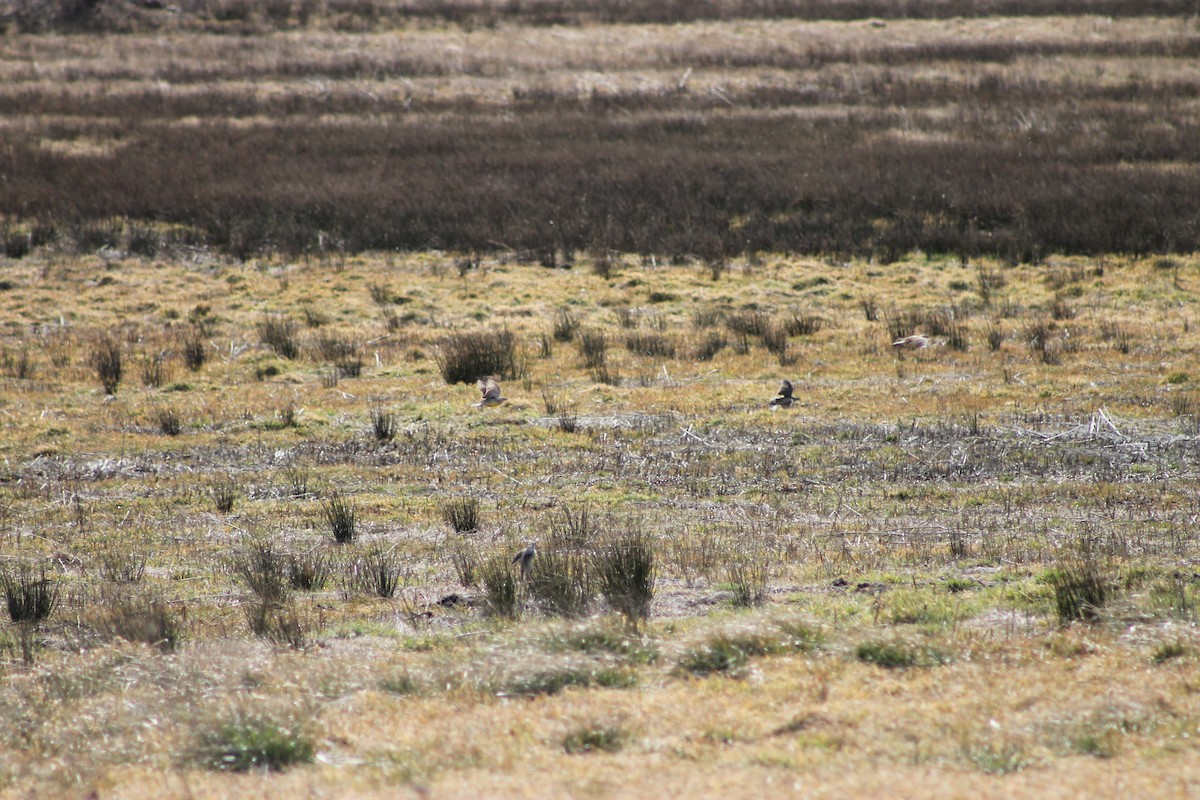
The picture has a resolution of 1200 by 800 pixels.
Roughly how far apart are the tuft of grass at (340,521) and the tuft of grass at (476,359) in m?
4.67

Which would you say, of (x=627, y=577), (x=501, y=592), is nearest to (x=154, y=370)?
(x=501, y=592)

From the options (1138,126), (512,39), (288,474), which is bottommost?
(288,474)

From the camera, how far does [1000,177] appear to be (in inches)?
813

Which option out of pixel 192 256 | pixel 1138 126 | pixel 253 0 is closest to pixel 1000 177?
pixel 1138 126

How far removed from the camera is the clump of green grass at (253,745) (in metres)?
3.78

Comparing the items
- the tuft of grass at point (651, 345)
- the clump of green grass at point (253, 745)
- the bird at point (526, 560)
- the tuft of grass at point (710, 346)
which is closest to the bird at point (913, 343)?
the tuft of grass at point (710, 346)

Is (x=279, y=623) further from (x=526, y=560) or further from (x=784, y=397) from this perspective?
(x=784, y=397)

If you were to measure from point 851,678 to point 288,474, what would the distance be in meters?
5.23

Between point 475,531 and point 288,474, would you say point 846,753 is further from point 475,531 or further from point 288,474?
point 288,474

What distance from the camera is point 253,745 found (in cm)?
381

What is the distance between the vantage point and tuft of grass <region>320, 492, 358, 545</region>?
6871 mm

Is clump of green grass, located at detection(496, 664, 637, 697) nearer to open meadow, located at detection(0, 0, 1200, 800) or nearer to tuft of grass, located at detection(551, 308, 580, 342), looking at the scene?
open meadow, located at detection(0, 0, 1200, 800)

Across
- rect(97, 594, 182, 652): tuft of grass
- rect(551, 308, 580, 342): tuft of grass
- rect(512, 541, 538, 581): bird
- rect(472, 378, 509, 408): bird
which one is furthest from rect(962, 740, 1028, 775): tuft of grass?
rect(551, 308, 580, 342): tuft of grass

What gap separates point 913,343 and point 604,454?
5154 mm
